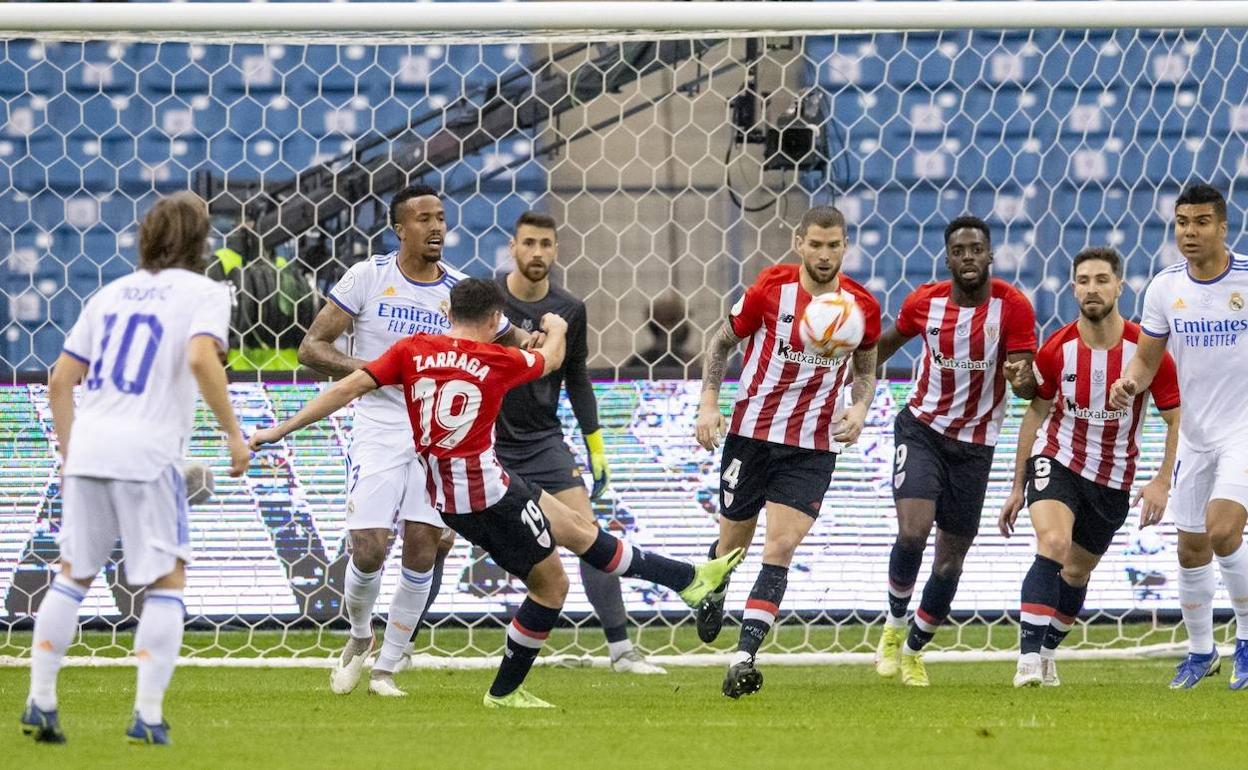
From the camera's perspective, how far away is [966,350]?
285 inches

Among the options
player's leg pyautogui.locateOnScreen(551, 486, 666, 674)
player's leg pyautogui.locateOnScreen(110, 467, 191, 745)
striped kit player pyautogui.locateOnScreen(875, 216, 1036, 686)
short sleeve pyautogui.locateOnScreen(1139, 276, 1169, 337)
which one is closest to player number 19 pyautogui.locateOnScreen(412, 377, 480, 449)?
player's leg pyautogui.locateOnScreen(110, 467, 191, 745)

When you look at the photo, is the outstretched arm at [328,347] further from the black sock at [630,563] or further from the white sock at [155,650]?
the white sock at [155,650]

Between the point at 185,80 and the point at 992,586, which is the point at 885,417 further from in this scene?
the point at 185,80

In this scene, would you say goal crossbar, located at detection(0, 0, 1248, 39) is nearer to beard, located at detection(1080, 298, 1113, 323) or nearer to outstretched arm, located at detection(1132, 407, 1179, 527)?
beard, located at detection(1080, 298, 1113, 323)

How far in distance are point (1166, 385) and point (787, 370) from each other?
5.17 ft

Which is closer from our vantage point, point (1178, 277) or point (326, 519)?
point (1178, 277)

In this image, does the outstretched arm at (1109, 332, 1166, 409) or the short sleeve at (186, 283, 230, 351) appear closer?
the short sleeve at (186, 283, 230, 351)

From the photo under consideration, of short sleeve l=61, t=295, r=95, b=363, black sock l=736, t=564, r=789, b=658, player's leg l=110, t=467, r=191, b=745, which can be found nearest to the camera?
player's leg l=110, t=467, r=191, b=745

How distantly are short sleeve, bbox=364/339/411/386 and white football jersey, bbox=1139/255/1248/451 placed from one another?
298 centimetres

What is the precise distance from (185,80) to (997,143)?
17.4 feet

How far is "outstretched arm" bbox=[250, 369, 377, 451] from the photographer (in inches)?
218

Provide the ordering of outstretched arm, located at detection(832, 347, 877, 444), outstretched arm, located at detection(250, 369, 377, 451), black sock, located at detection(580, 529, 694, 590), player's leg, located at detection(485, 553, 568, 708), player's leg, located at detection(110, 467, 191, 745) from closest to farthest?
player's leg, located at detection(110, 467, 191, 745)
outstretched arm, located at detection(250, 369, 377, 451)
player's leg, located at detection(485, 553, 568, 708)
black sock, located at detection(580, 529, 694, 590)
outstretched arm, located at detection(832, 347, 877, 444)

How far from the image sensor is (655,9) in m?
7.68

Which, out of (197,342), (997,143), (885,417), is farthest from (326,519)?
A: (997,143)
